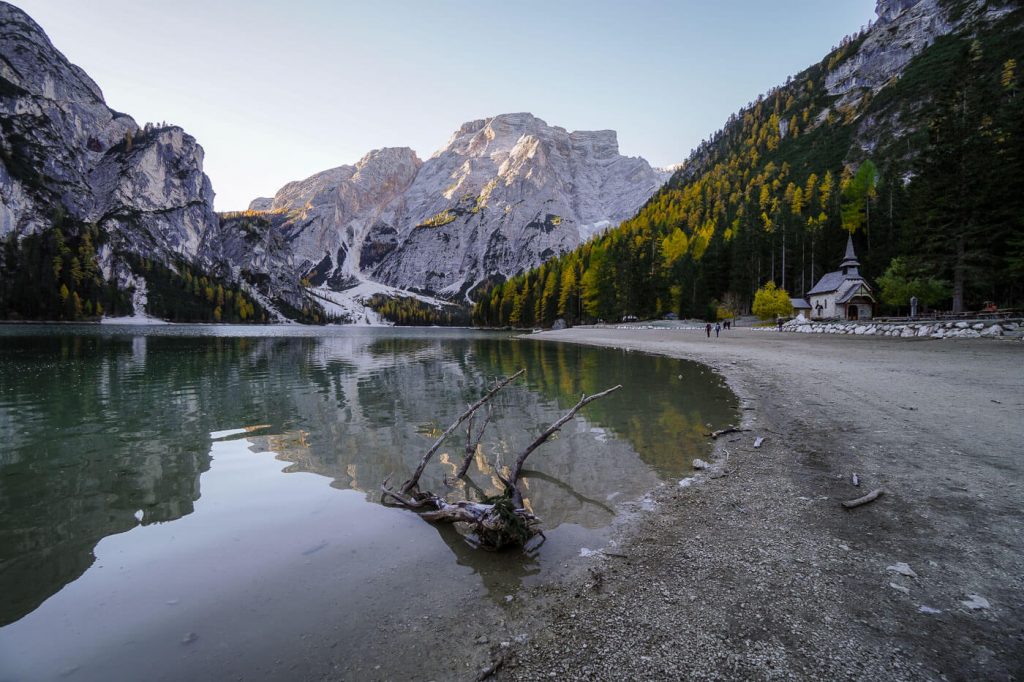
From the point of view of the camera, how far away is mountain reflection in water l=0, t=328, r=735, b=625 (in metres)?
7.35

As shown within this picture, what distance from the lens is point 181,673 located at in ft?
13.7

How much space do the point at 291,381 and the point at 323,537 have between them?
2112 cm

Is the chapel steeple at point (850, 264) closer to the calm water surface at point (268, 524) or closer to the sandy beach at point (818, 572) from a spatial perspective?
the calm water surface at point (268, 524)

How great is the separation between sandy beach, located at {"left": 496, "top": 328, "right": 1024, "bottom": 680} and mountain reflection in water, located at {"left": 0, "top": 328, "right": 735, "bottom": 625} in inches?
51.2

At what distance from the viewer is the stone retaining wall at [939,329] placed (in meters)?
25.9

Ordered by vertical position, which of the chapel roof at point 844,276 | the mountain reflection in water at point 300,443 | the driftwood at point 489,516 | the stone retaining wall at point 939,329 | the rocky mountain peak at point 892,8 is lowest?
the mountain reflection in water at point 300,443

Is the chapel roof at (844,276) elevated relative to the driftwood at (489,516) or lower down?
elevated

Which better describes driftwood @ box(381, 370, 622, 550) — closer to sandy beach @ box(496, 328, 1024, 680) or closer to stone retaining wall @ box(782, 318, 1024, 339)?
sandy beach @ box(496, 328, 1024, 680)

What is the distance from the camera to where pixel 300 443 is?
12875mm

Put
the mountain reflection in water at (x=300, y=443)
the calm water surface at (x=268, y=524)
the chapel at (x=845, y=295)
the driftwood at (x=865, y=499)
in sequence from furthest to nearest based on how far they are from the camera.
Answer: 1. the chapel at (x=845, y=295)
2. the mountain reflection in water at (x=300, y=443)
3. the driftwood at (x=865, y=499)
4. the calm water surface at (x=268, y=524)

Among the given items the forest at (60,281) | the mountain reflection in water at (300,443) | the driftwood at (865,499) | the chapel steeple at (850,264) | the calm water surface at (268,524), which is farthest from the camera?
the forest at (60,281)

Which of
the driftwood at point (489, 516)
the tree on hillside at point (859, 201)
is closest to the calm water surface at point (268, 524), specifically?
the driftwood at point (489, 516)

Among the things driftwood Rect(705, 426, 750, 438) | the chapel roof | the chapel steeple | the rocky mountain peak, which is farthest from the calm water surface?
the rocky mountain peak

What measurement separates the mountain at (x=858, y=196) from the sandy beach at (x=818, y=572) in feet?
121
